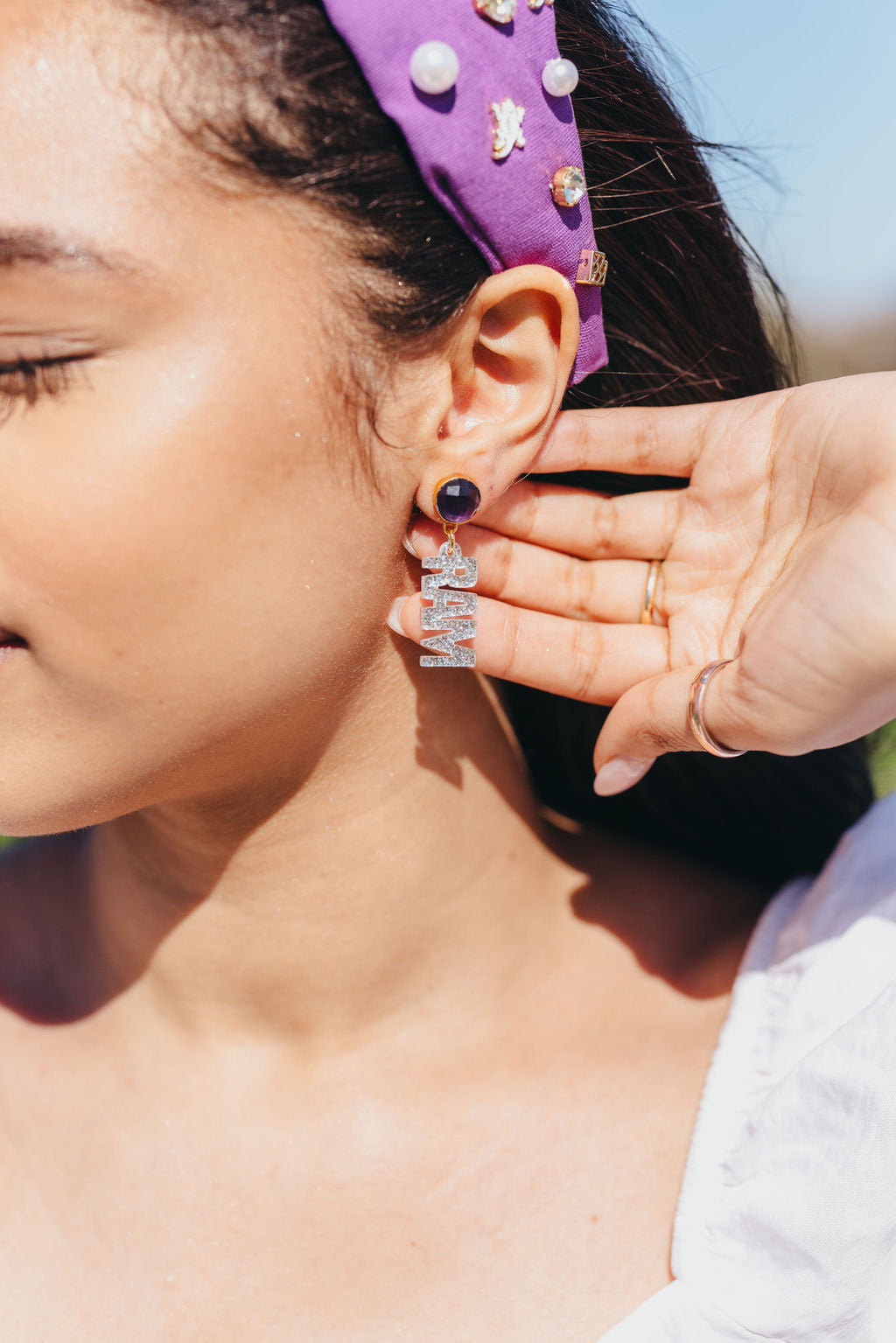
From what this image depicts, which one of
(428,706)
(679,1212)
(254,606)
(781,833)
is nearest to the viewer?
(254,606)

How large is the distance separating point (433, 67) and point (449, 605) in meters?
0.67

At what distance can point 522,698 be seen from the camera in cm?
213

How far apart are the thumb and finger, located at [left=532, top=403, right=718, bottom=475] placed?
336 mm

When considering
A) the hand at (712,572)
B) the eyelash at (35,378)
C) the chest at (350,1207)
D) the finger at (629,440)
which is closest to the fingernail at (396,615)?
the hand at (712,572)

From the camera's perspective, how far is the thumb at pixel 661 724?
149 cm

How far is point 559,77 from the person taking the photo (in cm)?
142

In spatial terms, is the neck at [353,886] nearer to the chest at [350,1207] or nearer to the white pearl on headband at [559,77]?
the chest at [350,1207]

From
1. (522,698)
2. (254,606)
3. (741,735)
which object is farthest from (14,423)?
(522,698)

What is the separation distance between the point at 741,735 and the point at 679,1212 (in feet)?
2.20

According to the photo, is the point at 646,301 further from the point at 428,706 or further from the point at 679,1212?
the point at 679,1212

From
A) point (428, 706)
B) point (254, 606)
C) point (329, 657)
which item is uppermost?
point (254, 606)

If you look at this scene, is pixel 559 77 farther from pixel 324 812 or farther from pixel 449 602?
pixel 324 812

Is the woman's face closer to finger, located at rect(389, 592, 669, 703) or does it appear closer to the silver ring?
finger, located at rect(389, 592, 669, 703)

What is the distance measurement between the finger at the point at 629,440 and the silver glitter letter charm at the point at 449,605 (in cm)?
22
